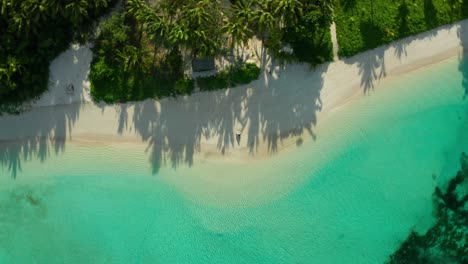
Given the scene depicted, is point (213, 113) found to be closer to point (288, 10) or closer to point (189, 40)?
point (189, 40)

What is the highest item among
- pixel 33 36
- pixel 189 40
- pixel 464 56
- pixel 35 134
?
pixel 33 36

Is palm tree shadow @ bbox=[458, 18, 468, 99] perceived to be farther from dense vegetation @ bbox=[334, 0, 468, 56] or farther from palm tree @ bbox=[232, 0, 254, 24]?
palm tree @ bbox=[232, 0, 254, 24]

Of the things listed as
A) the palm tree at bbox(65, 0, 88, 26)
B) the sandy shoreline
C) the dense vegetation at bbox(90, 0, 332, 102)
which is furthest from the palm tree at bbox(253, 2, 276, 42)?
the palm tree at bbox(65, 0, 88, 26)

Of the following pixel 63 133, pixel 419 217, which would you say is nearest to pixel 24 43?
pixel 63 133

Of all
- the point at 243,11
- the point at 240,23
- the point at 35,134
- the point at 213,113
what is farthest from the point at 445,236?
the point at 35,134

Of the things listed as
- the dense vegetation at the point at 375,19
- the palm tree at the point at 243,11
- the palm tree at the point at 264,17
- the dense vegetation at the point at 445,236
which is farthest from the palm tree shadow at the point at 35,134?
the dense vegetation at the point at 445,236

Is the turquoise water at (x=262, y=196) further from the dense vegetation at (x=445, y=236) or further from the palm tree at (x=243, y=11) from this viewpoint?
the palm tree at (x=243, y=11)
